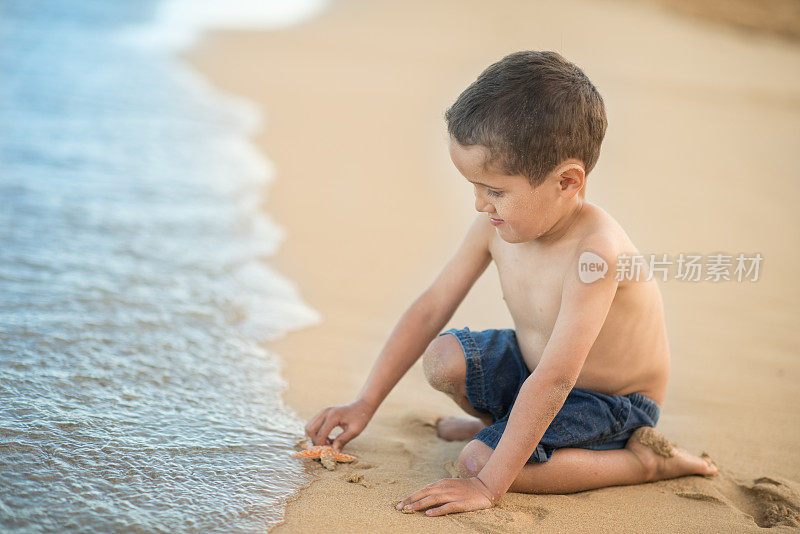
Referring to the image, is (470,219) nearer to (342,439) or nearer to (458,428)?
(458,428)

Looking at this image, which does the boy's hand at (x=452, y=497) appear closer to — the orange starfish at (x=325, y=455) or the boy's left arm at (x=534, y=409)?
the boy's left arm at (x=534, y=409)

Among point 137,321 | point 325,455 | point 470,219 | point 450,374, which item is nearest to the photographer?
point 325,455

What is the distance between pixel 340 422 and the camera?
2.23 metres

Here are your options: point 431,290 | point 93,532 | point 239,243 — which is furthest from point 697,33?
point 93,532

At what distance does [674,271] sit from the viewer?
3559 millimetres

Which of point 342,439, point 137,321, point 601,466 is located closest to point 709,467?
point 601,466

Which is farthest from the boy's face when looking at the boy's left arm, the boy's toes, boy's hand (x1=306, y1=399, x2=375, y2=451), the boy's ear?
the boy's toes

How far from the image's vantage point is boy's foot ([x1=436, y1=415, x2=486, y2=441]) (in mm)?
2367

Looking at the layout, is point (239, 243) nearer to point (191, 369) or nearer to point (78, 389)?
point (191, 369)

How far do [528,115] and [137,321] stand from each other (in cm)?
160

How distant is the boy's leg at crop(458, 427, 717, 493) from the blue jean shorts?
26mm

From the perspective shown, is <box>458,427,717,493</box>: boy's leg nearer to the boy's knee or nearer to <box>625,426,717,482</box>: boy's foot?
<box>625,426,717,482</box>: boy's foot

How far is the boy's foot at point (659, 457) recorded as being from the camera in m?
2.15

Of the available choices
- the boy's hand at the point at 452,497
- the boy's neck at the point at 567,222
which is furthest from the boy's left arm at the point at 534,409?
the boy's neck at the point at 567,222
